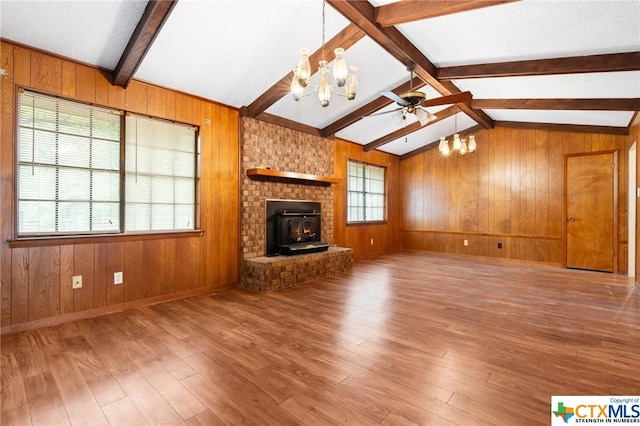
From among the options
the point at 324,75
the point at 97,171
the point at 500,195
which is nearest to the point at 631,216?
the point at 500,195

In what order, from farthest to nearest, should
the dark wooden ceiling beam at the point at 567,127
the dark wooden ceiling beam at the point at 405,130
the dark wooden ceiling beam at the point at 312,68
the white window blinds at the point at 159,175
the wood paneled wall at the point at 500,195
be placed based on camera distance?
the wood paneled wall at the point at 500,195
the dark wooden ceiling beam at the point at 405,130
the dark wooden ceiling beam at the point at 567,127
the white window blinds at the point at 159,175
the dark wooden ceiling beam at the point at 312,68

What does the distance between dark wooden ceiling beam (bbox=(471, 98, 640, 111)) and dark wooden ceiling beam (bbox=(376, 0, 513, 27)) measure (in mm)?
3013

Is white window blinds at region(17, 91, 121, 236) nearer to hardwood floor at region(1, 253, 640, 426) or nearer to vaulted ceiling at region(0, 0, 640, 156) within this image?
vaulted ceiling at region(0, 0, 640, 156)

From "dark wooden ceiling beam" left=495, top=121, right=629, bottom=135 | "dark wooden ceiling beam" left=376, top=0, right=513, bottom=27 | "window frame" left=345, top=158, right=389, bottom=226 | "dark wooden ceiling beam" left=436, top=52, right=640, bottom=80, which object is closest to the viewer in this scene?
"dark wooden ceiling beam" left=376, top=0, right=513, bottom=27

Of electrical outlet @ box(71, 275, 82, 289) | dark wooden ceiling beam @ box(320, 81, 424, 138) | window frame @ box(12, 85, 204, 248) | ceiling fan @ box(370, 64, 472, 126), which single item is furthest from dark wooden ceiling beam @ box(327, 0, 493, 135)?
electrical outlet @ box(71, 275, 82, 289)

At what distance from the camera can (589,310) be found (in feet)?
11.2

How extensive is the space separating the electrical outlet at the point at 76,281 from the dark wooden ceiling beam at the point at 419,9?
396 centimetres

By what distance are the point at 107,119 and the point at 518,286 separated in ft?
19.1

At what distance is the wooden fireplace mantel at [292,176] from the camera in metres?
4.49

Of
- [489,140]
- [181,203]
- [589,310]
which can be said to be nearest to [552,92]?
[489,140]

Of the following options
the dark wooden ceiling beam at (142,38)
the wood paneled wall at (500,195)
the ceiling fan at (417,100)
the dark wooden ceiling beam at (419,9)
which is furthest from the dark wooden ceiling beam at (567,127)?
the dark wooden ceiling beam at (142,38)

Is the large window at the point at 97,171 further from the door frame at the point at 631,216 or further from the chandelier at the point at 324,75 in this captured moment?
the door frame at the point at 631,216

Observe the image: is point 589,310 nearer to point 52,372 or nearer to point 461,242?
point 461,242

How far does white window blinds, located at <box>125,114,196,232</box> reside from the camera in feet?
11.6
